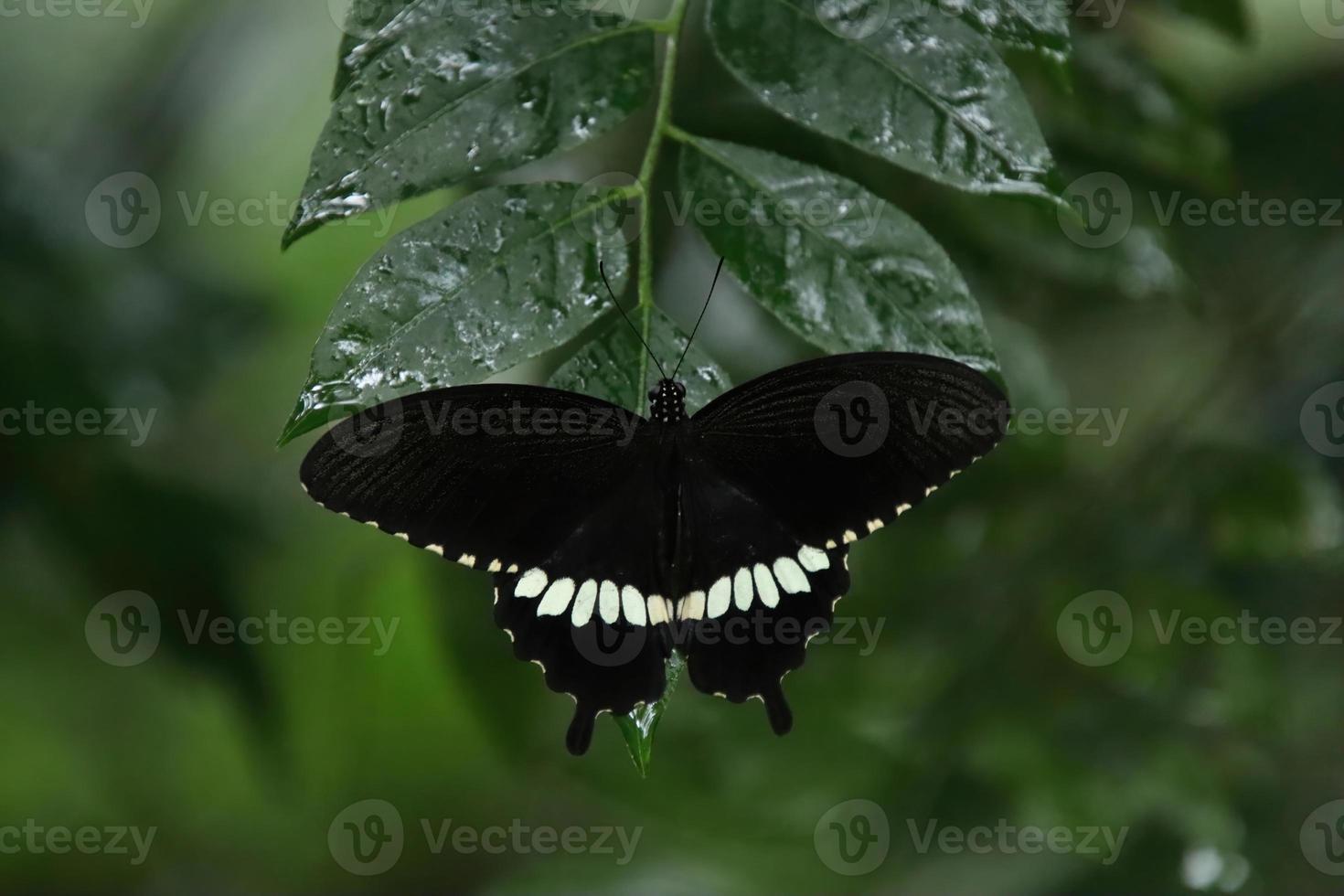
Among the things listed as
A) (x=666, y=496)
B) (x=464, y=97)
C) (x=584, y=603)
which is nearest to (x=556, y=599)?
(x=584, y=603)

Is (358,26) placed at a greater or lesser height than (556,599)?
greater

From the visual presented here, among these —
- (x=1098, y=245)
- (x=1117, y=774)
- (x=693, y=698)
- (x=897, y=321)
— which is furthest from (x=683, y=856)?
(x=897, y=321)

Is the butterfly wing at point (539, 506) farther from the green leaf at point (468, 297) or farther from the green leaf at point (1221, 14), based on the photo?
the green leaf at point (1221, 14)

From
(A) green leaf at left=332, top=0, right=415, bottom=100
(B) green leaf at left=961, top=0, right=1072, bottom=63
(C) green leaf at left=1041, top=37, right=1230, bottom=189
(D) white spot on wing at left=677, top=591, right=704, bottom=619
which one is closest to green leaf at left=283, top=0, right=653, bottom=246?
(A) green leaf at left=332, top=0, right=415, bottom=100

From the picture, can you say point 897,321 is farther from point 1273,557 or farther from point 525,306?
point 1273,557

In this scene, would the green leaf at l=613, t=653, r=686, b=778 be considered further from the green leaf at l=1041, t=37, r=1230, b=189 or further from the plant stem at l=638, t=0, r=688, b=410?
the green leaf at l=1041, t=37, r=1230, b=189

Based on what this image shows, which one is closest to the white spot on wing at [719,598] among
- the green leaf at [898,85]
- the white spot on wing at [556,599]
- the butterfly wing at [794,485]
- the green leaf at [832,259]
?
the butterfly wing at [794,485]

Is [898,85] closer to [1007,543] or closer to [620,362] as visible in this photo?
[620,362]
